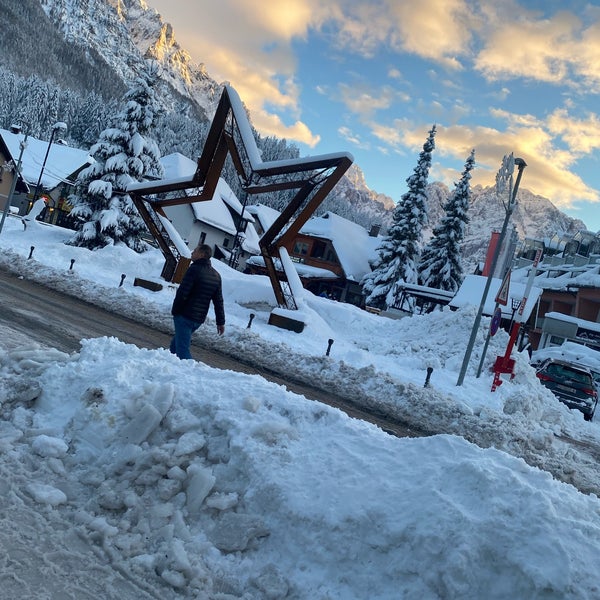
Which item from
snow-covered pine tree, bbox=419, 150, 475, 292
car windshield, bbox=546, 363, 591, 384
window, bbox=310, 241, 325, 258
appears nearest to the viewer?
car windshield, bbox=546, 363, 591, 384

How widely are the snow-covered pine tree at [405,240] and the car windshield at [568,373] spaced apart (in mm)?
22996

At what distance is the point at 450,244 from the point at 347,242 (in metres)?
12.7

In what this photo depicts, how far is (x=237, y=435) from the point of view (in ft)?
15.0

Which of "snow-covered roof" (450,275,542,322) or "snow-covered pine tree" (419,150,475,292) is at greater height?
"snow-covered pine tree" (419,150,475,292)

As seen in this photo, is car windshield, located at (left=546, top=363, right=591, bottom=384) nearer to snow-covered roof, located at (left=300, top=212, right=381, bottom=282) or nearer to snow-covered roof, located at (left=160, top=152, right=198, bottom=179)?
snow-covered roof, located at (left=300, top=212, right=381, bottom=282)

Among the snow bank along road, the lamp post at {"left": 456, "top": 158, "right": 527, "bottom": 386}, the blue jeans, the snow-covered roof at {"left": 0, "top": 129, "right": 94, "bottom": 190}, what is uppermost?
the snow-covered roof at {"left": 0, "top": 129, "right": 94, "bottom": 190}

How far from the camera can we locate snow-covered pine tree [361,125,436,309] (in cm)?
4119

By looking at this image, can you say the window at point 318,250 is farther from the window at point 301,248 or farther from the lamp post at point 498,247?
the lamp post at point 498,247

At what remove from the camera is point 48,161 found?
57.7 m

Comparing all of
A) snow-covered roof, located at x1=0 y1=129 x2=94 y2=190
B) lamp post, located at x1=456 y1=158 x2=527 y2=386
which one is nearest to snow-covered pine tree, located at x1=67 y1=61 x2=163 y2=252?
lamp post, located at x1=456 y1=158 x2=527 y2=386

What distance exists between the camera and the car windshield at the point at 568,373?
17.5 m

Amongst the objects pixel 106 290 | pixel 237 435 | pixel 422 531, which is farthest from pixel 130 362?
pixel 106 290

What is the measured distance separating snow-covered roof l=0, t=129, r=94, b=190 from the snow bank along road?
1832 inches

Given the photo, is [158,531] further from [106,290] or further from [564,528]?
[106,290]
